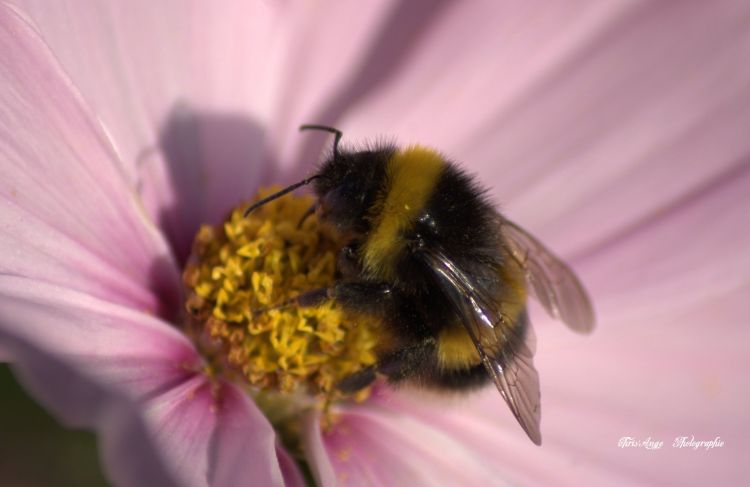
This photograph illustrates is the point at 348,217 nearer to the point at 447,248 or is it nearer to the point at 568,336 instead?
the point at 447,248

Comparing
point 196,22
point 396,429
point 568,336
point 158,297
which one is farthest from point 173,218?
point 568,336

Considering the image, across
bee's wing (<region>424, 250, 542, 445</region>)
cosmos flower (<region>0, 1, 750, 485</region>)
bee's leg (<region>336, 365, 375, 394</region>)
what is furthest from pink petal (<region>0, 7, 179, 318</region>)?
bee's wing (<region>424, 250, 542, 445</region>)

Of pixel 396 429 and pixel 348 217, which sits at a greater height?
pixel 348 217

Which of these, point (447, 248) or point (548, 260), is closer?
point (447, 248)

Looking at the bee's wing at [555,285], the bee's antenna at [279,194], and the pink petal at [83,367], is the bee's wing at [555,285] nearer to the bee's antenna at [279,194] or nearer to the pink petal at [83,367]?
the bee's antenna at [279,194]

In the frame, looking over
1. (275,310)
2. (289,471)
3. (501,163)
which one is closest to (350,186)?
(275,310)

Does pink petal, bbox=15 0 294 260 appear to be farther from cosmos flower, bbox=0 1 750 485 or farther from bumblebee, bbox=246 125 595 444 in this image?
bumblebee, bbox=246 125 595 444
